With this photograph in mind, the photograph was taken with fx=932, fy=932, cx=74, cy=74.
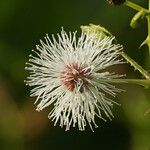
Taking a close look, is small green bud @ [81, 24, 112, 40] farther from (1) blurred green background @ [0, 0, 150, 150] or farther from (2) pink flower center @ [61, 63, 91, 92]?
(1) blurred green background @ [0, 0, 150, 150]

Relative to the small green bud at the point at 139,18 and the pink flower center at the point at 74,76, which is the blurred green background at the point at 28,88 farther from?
the small green bud at the point at 139,18

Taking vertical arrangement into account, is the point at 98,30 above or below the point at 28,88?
below

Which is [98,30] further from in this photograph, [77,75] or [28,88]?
[28,88]

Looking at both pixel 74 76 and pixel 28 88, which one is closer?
pixel 74 76

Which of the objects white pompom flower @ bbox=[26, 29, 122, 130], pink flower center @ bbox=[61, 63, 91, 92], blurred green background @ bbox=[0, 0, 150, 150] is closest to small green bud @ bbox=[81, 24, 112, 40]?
white pompom flower @ bbox=[26, 29, 122, 130]

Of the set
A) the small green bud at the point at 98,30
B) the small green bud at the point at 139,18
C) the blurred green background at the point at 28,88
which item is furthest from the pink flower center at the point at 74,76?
the blurred green background at the point at 28,88

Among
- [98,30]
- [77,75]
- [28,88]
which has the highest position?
[28,88]

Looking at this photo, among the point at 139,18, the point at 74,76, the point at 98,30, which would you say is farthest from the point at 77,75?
the point at 139,18
